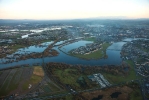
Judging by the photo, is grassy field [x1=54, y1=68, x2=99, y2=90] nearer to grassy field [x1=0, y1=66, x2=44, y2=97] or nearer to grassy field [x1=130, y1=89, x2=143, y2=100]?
grassy field [x1=0, y1=66, x2=44, y2=97]

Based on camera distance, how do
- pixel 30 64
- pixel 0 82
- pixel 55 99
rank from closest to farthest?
1. pixel 55 99
2. pixel 0 82
3. pixel 30 64

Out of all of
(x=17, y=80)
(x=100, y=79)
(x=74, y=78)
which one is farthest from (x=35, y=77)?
(x=100, y=79)

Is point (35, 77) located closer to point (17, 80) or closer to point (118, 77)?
point (17, 80)

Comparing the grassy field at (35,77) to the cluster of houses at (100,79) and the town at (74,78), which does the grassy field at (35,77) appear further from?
the cluster of houses at (100,79)

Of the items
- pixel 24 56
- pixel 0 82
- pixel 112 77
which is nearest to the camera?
pixel 0 82

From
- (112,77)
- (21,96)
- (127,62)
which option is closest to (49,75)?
(21,96)

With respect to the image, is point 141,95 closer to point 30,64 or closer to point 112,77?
point 112,77

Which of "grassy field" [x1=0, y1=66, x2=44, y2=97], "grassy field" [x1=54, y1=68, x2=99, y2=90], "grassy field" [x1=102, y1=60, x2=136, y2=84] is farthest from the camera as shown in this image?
"grassy field" [x1=102, y1=60, x2=136, y2=84]

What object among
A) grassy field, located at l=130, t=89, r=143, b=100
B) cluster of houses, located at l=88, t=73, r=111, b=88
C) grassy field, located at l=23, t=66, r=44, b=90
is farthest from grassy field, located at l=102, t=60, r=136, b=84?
grassy field, located at l=23, t=66, r=44, b=90

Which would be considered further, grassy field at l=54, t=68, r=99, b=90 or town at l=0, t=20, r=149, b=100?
grassy field at l=54, t=68, r=99, b=90
